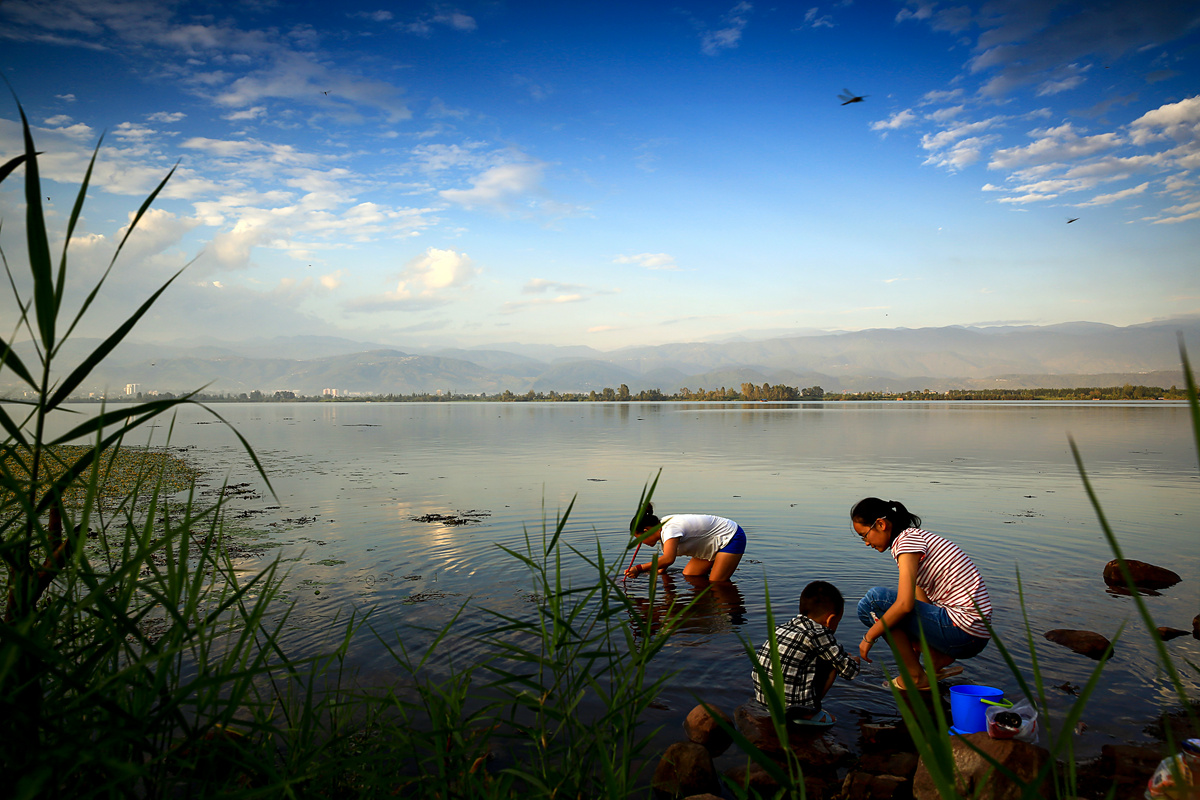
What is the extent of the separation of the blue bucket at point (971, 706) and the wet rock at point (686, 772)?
2093 mm

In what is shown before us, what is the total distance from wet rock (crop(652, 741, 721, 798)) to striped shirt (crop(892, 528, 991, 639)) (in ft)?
8.56

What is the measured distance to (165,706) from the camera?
2.00m

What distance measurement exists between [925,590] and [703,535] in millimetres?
3918

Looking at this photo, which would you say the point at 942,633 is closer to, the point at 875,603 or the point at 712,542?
the point at 875,603

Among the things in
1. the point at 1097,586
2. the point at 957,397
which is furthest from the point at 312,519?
the point at 957,397

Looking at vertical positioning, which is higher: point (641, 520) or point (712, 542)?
point (641, 520)

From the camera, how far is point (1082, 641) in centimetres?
706

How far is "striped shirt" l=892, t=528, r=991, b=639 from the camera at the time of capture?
19.4 ft

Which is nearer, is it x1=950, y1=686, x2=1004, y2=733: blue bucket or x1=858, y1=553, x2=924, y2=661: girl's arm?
x1=950, y1=686, x2=1004, y2=733: blue bucket

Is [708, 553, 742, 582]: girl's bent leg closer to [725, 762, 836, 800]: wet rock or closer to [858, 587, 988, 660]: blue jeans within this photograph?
[858, 587, 988, 660]: blue jeans

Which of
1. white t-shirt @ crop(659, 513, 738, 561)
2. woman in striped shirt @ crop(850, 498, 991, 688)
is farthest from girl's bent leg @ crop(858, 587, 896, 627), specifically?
white t-shirt @ crop(659, 513, 738, 561)

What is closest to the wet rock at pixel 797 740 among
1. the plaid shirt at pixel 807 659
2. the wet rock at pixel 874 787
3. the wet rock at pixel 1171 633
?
the plaid shirt at pixel 807 659

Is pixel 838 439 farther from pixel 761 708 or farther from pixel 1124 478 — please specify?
pixel 761 708

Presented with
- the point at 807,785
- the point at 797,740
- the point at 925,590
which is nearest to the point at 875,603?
the point at 925,590
